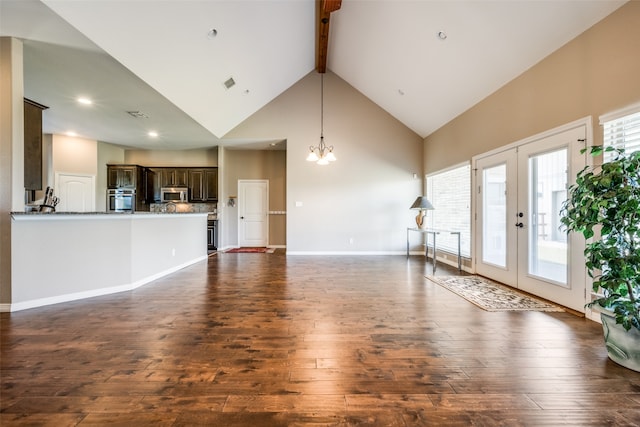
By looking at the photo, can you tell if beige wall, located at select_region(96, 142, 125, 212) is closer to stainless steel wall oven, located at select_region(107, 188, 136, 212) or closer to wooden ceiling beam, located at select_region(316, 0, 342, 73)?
stainless steel wall oven, located at select_region(107, 188, 136, 212)

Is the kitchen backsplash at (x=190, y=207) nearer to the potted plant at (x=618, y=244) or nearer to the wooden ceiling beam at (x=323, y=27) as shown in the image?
the wooden ceiling beam at (x=323, y=27)

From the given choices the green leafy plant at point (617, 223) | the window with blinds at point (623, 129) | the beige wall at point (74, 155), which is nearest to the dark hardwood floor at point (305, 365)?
the green leafy plant at point (617, 223)

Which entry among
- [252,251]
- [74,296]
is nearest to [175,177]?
[252,251]

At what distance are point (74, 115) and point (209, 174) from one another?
306cm

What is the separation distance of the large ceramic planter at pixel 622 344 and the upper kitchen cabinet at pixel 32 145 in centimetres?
593

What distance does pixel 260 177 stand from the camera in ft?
25.7

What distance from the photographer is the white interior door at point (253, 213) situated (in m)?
7.84

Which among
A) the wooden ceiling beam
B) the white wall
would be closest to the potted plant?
the wooden ceiling beam

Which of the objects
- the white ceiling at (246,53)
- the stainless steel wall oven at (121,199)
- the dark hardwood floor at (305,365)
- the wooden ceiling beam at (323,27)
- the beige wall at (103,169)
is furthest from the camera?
the stainless steel wall oven at (121,199)

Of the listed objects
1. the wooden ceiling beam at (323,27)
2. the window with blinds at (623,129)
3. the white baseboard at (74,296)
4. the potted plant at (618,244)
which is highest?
the wooden ceiling beam at (323,27)

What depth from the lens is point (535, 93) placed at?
3.29m

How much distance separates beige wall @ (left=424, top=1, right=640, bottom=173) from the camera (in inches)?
90.9

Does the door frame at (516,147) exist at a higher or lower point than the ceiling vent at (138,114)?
lower

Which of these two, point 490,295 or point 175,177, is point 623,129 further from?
point 175,177
